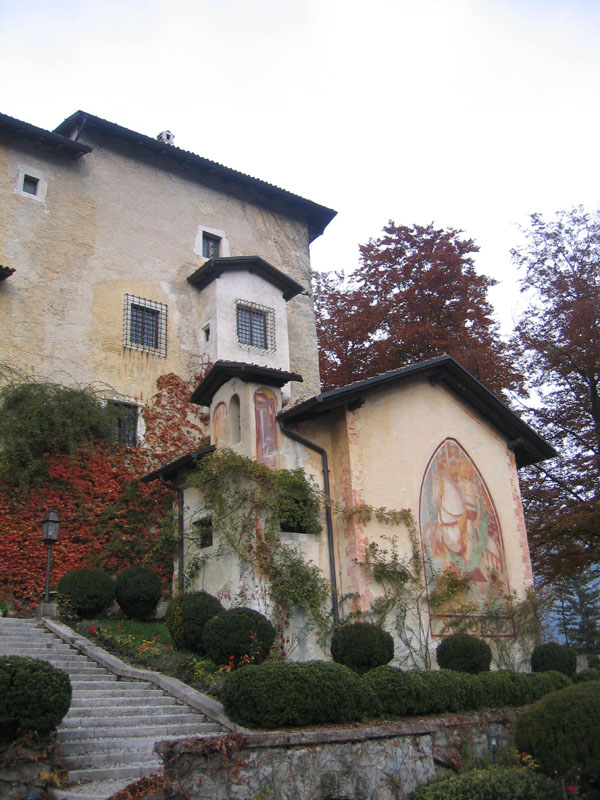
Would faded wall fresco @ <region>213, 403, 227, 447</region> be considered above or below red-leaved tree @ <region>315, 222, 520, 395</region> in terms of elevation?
below

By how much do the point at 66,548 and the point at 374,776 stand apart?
10478 mm

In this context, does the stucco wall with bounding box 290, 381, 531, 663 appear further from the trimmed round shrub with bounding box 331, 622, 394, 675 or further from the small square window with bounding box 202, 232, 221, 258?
the small square window with bounding box 202, 232, 221, 258

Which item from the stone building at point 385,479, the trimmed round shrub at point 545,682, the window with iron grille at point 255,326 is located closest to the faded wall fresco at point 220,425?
the stone building at point 385,479

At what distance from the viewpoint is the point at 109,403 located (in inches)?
793

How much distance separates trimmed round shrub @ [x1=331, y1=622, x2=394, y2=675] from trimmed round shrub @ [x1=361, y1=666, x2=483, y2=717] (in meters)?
1.27

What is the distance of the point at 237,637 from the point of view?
38.5ft

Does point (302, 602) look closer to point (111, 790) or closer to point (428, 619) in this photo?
point (428, 619)

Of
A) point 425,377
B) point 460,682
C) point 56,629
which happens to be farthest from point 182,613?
point 425,377

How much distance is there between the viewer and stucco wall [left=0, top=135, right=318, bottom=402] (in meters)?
20.1

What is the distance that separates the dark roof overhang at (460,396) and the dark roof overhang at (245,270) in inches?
324

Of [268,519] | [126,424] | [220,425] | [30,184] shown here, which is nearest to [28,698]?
[268,519]

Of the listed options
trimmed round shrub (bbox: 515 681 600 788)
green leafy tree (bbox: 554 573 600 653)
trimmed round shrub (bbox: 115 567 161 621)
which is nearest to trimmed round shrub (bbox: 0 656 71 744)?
trimmed round shrub (bbox: 515 681 600 788)

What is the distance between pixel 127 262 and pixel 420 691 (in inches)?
634

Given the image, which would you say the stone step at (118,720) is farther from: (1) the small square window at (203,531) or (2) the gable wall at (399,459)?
(1) the small square window at (203,531)
